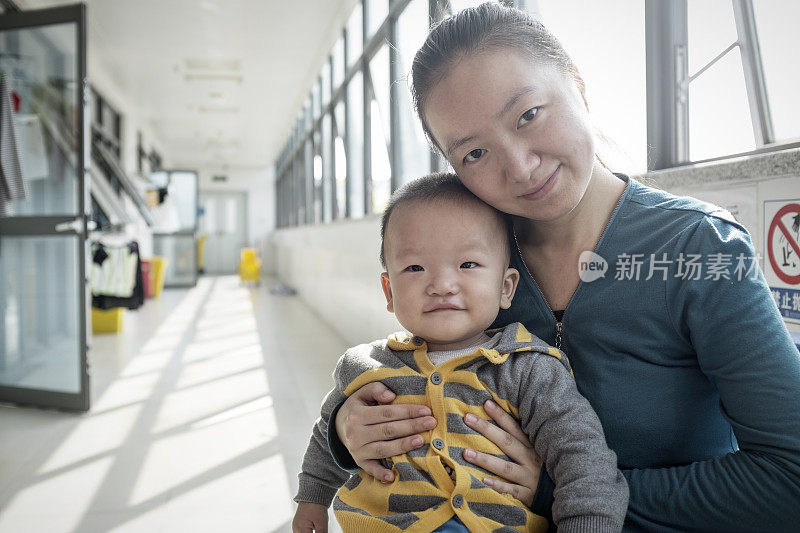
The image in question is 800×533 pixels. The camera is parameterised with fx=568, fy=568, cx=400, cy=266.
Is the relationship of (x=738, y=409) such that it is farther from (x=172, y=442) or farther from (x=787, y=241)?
→ (x=172, y=442)

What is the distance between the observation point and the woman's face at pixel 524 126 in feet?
2.79

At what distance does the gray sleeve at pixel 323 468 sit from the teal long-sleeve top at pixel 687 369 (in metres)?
0.42

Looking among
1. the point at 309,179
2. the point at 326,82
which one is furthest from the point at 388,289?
the point at 309,179

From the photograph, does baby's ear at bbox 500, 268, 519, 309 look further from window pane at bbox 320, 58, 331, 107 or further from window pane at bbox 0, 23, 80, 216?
window pane at bbox 320, 58, 331, 107

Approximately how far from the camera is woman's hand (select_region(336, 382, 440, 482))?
3.06 ft

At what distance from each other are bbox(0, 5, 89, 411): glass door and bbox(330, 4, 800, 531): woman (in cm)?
299

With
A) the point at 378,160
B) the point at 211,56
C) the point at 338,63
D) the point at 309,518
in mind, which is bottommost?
the point at 309,518

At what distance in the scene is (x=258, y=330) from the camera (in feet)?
19.1

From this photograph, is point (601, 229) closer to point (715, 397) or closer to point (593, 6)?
point (715, 397)

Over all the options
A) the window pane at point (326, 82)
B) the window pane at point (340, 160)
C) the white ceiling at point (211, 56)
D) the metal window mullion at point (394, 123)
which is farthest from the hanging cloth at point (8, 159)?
the window pane at point (326, 82)

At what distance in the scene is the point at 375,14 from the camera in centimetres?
480

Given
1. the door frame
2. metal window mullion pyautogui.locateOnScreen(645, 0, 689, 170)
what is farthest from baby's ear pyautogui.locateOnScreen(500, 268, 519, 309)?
the door frame

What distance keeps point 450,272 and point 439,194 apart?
0.15 metres

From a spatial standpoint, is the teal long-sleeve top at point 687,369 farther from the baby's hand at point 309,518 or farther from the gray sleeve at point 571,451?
the baby's hand at point 309,518
